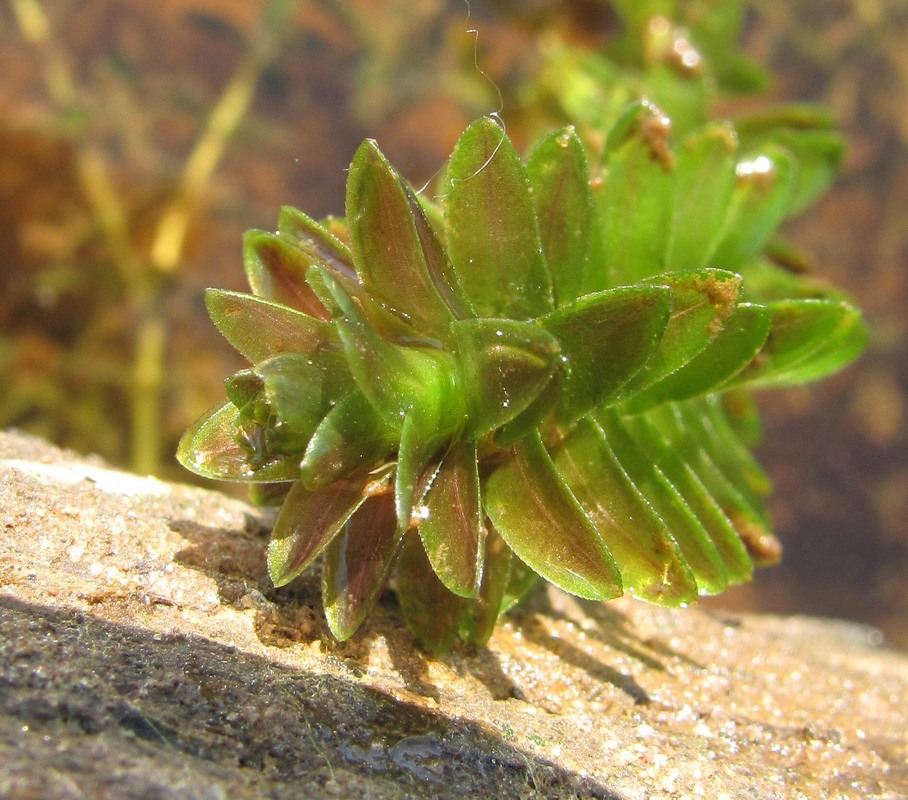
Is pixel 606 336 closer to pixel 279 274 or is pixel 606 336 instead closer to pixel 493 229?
pixel 493 229

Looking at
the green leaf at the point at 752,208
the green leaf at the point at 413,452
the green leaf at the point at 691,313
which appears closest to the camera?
the green leaf at the point at 413,452

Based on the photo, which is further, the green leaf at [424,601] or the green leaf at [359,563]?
the green leaf at [424,601]

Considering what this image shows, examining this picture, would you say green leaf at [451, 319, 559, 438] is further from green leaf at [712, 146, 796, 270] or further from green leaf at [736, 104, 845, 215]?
green leaf at [736, 104, 845, 215]

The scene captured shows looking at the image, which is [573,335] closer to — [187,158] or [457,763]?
[457,763]

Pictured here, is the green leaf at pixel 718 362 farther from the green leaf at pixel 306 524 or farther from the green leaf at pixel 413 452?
the green leaf at pixel 306 524

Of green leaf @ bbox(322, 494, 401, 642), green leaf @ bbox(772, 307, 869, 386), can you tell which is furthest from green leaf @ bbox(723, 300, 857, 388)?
green leaf @ bbox(322, 494, 401, 642)

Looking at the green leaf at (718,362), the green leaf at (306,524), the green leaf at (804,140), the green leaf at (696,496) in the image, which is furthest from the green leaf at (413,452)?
the green leaf at (804,140)
